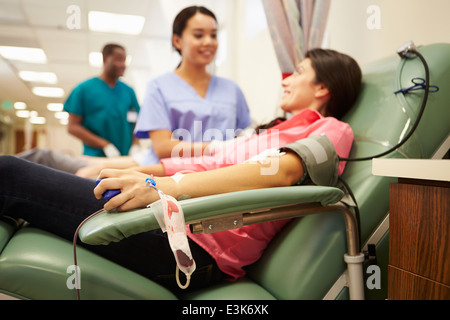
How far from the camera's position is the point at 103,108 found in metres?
2.31

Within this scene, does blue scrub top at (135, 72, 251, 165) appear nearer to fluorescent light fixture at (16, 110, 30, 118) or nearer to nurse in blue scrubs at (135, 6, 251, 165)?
nurse in blue scrubs at (135, 6, 251, 165)

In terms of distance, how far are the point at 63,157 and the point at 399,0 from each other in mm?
1491

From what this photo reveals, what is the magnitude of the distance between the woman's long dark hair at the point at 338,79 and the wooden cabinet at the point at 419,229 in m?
0.47

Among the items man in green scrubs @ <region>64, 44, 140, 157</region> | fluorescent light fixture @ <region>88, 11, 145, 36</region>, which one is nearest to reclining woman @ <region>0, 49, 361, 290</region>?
man in green scrubs @ <region>64, 44, 140, 157</region>

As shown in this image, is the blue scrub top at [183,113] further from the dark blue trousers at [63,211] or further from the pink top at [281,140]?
the dark blue trousers at [63,211]

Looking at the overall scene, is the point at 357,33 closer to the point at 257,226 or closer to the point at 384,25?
the point at 384,25

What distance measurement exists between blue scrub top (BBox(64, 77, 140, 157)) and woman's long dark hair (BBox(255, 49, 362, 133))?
5.39 feet

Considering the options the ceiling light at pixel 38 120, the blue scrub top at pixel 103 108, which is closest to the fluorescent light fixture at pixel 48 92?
the ceiling light at pixel 38 120

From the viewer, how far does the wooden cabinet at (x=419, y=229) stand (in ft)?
1.65

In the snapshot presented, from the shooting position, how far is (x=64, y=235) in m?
0.76

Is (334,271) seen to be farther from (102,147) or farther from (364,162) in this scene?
(102,147)

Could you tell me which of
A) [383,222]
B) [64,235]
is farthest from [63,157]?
[383,222]

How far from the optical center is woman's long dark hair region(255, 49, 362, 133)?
1003mm

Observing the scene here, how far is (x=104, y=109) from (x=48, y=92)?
584 cm
